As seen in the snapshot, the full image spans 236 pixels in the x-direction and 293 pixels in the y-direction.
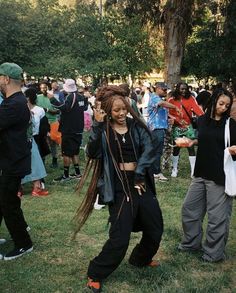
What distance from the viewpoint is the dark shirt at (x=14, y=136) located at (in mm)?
4457

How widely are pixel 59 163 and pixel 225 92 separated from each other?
6.29 meters

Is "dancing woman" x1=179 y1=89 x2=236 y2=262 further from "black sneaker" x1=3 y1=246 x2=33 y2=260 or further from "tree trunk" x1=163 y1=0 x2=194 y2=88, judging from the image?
"tree trunk" x1=163 y1=0 x2=194 y2=88

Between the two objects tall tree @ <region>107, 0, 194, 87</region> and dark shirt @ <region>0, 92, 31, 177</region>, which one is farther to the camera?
tall tree @ <region>107, 0, 194, 87</region>

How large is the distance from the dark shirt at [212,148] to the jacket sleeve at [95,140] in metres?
1.25

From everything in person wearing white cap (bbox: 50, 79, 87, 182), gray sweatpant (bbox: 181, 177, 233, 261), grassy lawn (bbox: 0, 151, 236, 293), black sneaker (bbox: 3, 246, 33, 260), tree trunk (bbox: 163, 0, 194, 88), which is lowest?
grassy lawn (bbox: 0, 151, 236, 293)

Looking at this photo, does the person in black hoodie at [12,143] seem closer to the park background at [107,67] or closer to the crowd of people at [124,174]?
the crowd of people at [124,174]

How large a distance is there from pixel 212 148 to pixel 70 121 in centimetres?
425

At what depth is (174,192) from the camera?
7754 mm

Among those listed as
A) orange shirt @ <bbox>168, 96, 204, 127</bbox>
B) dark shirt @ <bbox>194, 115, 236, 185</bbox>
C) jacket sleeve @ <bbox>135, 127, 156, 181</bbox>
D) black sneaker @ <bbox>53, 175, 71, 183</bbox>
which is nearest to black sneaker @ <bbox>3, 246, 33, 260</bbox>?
jacket sleeve @ <bbox>135, 127, 156, 181</bbox>

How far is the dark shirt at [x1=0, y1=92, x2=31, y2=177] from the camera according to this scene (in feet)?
14.6

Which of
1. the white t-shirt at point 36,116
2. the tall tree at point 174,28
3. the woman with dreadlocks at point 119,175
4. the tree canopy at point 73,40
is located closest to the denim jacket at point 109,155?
the woman with dreadlocks at point 119,175

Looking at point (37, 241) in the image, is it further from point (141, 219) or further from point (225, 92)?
point (225, 92)

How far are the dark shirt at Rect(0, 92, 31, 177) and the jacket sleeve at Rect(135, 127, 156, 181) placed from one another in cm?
124

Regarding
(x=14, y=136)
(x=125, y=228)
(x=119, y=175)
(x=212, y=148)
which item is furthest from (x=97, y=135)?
(x=212, y=148)
